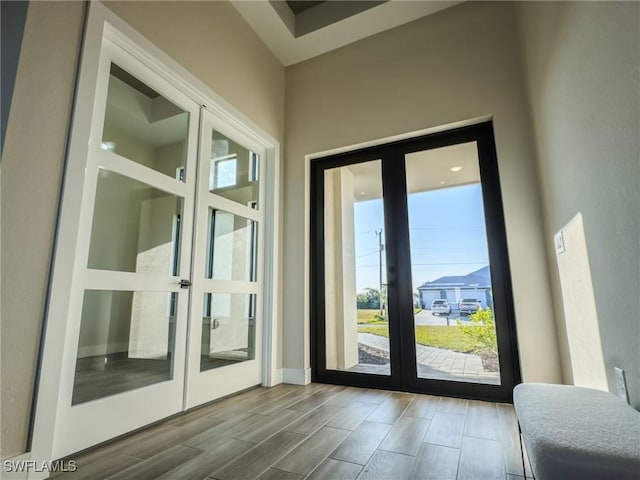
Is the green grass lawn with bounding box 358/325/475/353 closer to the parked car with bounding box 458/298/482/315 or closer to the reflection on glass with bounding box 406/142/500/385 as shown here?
the reflection on glass with bounding box 406/142/500/385

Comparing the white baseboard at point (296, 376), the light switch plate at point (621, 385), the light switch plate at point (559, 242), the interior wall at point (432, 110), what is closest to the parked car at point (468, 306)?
the interior wall at point (432, 110)

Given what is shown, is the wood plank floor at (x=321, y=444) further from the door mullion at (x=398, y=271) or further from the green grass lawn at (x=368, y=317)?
the green grass lawn at (x=368, y=317)

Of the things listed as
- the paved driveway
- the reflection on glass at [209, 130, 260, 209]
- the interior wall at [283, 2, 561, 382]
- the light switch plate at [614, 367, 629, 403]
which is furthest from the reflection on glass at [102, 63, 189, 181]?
the light switch plate at [614, 367, 629, 403]

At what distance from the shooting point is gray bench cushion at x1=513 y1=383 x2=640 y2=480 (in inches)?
31.4

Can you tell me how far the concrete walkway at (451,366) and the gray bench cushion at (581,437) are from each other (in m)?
1.34

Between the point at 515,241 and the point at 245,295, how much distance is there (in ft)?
7.46

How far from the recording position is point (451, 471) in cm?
141

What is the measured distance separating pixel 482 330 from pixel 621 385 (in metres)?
1.24

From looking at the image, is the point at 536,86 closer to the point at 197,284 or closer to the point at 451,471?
the point at 451,471

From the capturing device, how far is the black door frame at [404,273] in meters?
2.52

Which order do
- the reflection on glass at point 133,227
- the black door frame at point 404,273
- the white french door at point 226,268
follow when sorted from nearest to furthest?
the reflection on glass at point 133,227
the white french door at point 226,268
the black door frame at point 404,273

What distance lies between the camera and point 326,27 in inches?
126

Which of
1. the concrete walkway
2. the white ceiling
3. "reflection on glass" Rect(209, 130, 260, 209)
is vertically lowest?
the concrete walkway

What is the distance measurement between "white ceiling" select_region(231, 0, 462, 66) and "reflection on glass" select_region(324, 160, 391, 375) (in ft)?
4.40
